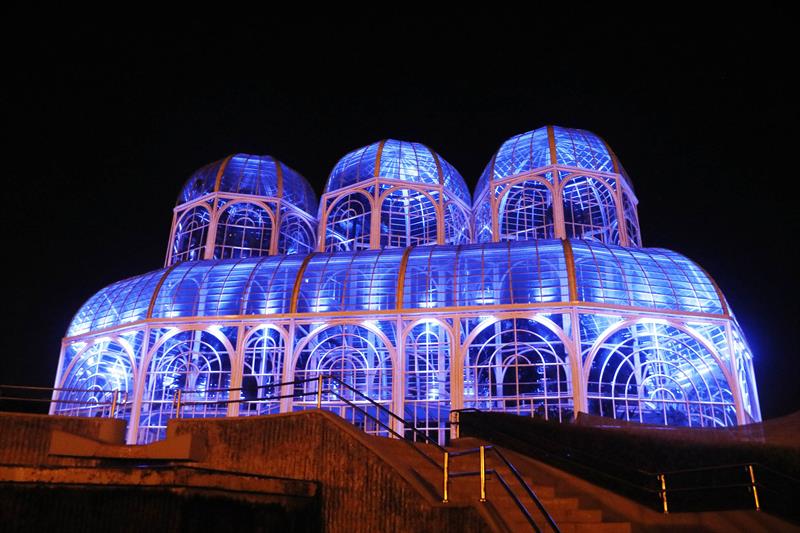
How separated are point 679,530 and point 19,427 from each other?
41.5 ft

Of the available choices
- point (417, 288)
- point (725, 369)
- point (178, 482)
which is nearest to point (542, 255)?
point (417, 288)

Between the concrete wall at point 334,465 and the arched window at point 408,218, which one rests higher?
the arched window at point 408,218

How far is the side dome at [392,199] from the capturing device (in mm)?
28594

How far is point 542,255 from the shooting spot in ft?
65.9

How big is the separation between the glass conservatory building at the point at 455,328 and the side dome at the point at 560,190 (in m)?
0.10

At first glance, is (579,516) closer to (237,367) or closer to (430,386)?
(237,367)

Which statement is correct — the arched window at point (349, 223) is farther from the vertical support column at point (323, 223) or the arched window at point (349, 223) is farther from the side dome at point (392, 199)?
the vertical support column at point (323, 223)

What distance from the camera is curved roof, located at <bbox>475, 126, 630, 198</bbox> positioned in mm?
27375

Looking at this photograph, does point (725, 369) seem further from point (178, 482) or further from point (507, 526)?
point (178, 482)

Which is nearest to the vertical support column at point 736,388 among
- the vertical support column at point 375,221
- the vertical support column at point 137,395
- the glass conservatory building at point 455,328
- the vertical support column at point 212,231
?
the glass conservatory building at point 455,328

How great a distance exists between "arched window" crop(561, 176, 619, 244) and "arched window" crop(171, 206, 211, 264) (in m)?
16.2

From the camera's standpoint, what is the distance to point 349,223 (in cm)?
2931

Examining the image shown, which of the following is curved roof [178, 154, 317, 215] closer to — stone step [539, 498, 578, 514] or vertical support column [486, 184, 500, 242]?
vertical support column [486, 184, 500, 242]

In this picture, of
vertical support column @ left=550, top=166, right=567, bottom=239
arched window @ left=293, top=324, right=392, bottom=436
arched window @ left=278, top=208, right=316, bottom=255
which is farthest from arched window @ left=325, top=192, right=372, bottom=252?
vertical support column @ left=550, top=166, right=567, bottom=239
